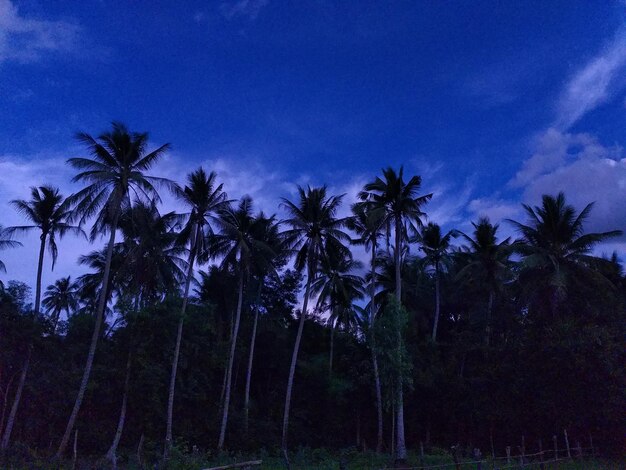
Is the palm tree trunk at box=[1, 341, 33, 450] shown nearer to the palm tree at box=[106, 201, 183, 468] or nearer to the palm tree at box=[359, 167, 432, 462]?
the palm tree at box=[106, 201, 183, 468]

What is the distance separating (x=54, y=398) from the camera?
2944 centimetres

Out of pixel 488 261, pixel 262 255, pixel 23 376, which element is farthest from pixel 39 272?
pixel 488 261

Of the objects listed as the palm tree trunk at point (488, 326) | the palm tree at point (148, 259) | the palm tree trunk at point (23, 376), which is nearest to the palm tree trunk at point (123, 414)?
the palm tree at point (148, 259)

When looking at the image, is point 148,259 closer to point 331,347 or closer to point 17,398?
point 17,398

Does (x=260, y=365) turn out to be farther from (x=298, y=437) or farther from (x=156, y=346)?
(x=156, y=346)

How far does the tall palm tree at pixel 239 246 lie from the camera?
3141 cm

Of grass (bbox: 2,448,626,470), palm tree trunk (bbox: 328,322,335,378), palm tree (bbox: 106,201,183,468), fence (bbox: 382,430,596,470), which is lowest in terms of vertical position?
grass (bbox: 2,448,626,470)

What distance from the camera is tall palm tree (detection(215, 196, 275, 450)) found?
1236 inches

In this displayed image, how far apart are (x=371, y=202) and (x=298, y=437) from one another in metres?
14.9

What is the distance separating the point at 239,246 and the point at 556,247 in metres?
17.2

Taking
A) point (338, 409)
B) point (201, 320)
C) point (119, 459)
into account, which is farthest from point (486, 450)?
point (119, 459)

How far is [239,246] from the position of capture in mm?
31812

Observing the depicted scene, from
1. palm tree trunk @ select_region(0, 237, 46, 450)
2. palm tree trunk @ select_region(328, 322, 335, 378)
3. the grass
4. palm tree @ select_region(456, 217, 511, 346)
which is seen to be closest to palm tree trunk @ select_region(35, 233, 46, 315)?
palm tree trunk @ select_region(0, 237, 46, 450)

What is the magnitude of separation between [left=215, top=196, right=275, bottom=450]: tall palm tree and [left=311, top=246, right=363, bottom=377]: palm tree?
409cm
